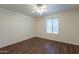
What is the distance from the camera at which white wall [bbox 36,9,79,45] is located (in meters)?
2.21

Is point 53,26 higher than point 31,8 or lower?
lower

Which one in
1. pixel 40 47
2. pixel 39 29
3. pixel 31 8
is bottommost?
pixel 40 47

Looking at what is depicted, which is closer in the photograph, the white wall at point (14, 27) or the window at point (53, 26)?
the white wall at point (14, 27)

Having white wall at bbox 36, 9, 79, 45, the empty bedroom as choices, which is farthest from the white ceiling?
white wall at bbox 36, 9, 79, 45

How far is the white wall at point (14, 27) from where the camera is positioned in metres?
2.13

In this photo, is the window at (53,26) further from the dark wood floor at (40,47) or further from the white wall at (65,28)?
the dark wood floor at (40,47)

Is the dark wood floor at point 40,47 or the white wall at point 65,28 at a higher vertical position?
the white wall at point 65,28

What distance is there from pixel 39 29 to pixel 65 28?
22.1 inches

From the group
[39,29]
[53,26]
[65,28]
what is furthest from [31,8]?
[65,28]

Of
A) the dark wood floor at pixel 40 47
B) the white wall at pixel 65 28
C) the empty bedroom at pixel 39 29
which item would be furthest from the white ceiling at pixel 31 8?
the dark wood floor at pixel 40 47

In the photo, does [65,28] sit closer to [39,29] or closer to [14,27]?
[39,29]

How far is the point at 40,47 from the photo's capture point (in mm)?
2232

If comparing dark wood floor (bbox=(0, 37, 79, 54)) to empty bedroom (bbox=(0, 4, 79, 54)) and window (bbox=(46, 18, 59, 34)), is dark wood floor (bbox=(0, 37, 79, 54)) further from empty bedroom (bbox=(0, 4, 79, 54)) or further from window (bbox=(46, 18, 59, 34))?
window (bbox=(46, 18, 59, 34))
